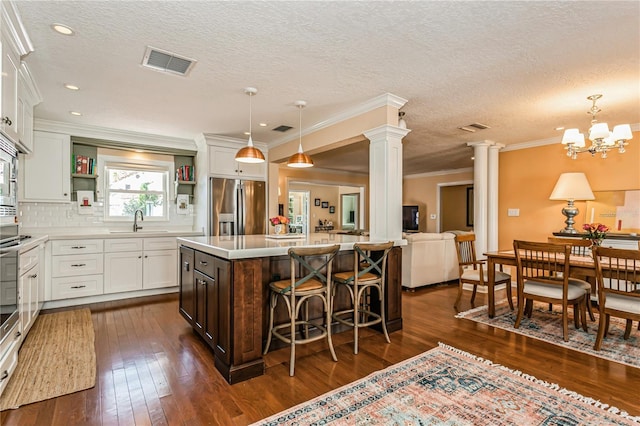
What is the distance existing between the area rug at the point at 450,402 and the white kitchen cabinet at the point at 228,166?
12.7 feet

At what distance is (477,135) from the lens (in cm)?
510

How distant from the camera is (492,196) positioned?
5539 millimetres

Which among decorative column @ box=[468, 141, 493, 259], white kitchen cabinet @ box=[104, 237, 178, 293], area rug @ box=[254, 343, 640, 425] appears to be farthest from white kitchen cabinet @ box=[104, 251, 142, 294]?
decorative column @ box=[468, 141, 493, 259]

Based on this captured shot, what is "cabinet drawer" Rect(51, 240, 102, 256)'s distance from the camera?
4.11 metres

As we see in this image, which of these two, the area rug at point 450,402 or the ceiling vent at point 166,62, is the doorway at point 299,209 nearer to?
the ceiling vent at point 166,62

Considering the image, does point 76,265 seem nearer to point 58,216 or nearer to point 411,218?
point 58,216

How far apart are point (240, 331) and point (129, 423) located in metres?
0.80

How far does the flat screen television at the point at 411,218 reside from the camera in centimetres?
963

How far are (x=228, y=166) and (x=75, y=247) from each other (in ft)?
7.63

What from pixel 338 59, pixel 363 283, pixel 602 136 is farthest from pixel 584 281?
pixel 338 59

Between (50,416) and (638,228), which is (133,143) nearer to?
(50,416)

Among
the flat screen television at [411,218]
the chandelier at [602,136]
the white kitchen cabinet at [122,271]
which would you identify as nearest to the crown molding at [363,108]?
the chandelier at [602,136]

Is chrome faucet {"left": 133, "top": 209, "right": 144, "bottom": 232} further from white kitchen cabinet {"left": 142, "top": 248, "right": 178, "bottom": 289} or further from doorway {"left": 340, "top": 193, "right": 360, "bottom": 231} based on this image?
doorway {"left": 340, "top": 193, "right": 360, "bottom": 231}

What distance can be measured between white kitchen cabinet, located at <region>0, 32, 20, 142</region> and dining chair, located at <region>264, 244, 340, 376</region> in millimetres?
2287
